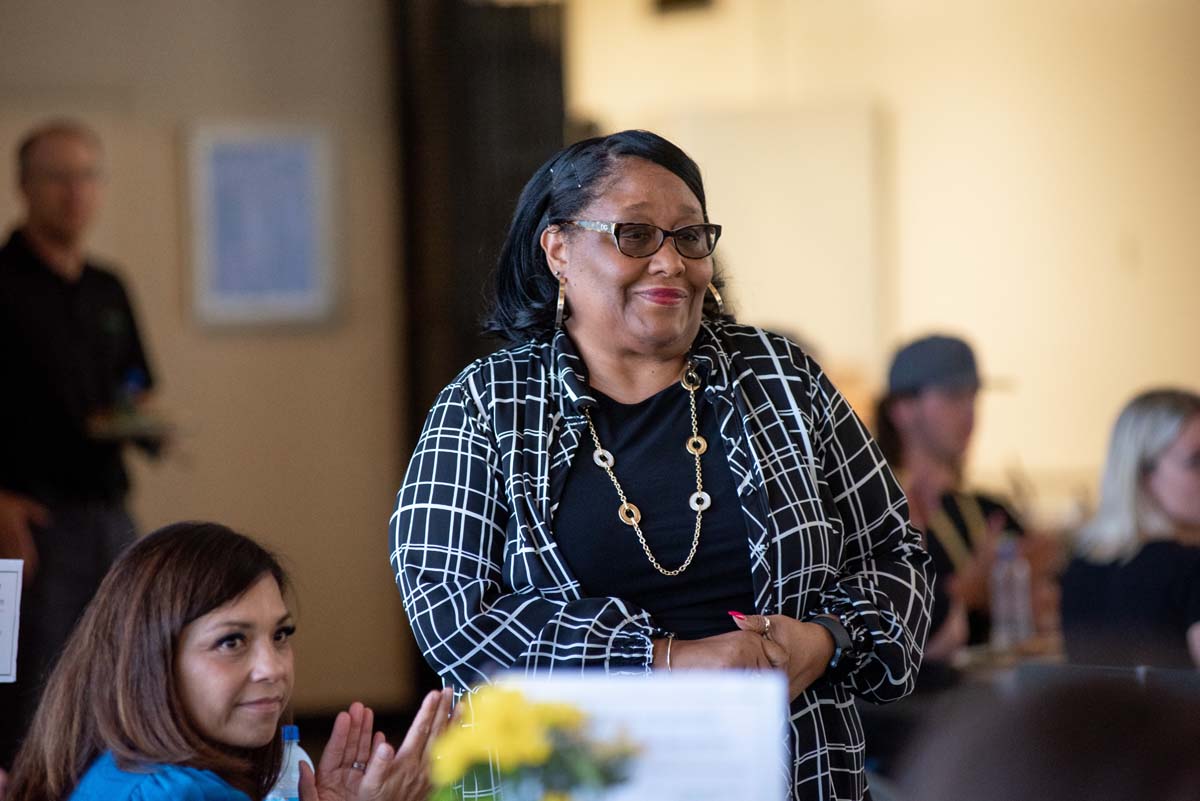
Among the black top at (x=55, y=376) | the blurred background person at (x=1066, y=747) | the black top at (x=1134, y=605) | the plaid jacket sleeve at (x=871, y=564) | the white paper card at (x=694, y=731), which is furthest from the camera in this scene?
the black top at (x=55, y=376)

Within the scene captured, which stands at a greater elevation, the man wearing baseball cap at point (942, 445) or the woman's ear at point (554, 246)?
the woman's ear at point (554, 246)

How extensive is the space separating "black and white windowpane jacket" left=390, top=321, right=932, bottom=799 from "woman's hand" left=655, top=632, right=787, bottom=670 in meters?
0.05

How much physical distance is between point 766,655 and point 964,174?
17.2 ft

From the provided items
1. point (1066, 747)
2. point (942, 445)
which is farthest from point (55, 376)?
point (1066, 747)

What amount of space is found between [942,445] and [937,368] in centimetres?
19

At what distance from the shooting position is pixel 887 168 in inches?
267

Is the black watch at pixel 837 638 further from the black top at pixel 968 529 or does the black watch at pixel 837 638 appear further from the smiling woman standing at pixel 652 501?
the black top at pixel 968 529

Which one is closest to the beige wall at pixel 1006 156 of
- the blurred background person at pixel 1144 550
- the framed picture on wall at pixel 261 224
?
the framed picture on wall at pixel 261 224

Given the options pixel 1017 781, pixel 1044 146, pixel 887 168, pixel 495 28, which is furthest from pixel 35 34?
pixel 1017 781

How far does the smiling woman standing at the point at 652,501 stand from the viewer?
1871 millimetres

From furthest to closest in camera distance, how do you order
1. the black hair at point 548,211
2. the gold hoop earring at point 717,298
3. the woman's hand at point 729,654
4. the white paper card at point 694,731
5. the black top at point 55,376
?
the black top at point 55,376, the gold hoop earring at point 717,298, the black hair at point 548,211, the woman's hand at point 729,654, the white paper card at point 694,731

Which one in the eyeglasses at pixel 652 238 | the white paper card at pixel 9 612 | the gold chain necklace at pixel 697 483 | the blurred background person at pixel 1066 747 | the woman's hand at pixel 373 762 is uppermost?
the eyeglasses at pixel 652 238

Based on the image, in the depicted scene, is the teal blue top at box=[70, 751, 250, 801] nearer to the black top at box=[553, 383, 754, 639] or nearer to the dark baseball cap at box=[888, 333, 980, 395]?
the black top at box=[553, 383, 754, 639]

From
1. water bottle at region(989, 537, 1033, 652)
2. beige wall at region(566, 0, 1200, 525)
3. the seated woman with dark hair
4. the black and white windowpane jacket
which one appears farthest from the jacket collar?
beige wall at region(566, 0, 1200, 525)
